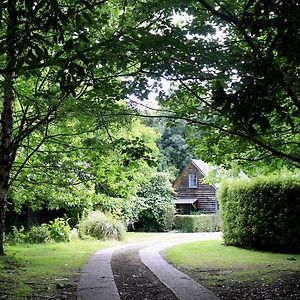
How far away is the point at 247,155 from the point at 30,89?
616 cm

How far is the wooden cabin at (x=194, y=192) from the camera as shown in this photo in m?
45.0

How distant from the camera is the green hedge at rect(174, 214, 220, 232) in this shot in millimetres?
36969

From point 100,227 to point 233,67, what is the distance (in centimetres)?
1873

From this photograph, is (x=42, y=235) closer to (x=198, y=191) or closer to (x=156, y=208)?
(x=156, y=208)

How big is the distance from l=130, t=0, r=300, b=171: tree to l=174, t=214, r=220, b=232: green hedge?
2666cm

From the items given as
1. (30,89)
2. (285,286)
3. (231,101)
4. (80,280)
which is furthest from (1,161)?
(231,101)

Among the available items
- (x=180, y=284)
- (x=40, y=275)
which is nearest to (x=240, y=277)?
(x=180, y=284)

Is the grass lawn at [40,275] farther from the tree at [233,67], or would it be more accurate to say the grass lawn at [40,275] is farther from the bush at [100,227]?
the bush at [100,227]

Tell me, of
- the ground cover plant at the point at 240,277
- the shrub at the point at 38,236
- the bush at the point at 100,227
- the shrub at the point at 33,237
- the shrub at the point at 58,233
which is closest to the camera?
the ground cover plant at the point at 240,277

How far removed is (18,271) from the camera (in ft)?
35.8

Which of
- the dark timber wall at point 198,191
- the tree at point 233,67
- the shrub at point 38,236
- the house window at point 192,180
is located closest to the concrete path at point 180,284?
the tree at point 233,67

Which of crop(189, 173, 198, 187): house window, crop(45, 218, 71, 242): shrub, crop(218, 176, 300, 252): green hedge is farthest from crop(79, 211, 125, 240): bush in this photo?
crop(189, 173, 198, 187): house window

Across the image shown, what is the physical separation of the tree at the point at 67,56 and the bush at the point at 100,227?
10.3 meters

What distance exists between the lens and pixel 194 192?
152 ft
